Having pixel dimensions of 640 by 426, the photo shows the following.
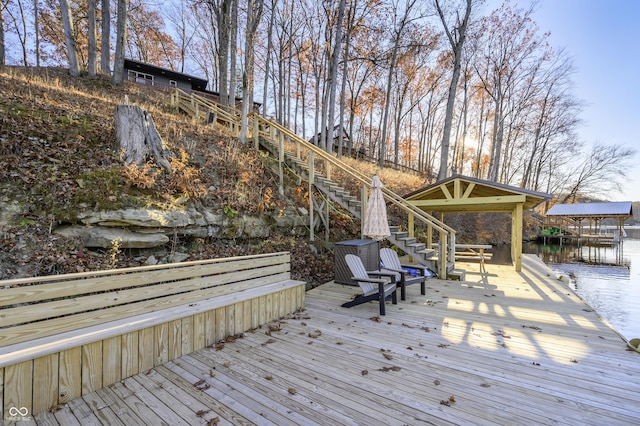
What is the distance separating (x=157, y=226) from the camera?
5.30 metres

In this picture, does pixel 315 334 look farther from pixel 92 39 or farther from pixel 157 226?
pixel 92 39

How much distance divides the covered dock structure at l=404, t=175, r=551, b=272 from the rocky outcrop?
4.83 m

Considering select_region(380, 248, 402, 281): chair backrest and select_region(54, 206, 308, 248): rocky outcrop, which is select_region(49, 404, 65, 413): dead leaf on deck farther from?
select_region(380, 248, 402, 281): chair backrest

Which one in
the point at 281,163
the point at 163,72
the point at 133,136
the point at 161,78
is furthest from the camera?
the point at 161,78

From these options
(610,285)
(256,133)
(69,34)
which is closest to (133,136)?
(256,133)

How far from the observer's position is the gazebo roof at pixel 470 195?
755cm

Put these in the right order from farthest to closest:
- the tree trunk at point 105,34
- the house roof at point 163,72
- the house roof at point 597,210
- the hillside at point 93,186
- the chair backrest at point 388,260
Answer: the house roof at point 597,210 → the house roof at point 163,72 → the tree trunk at point 105,34 → the chair backrest at point 388,260 → the hillside at point 93,186

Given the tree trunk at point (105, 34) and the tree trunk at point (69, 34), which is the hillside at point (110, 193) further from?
the tree trunk at point (105, 34)

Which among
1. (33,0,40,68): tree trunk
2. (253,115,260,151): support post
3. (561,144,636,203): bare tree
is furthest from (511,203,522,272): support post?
(561,144,636,203): bare tree

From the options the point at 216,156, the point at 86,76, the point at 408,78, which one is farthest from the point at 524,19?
the point at 86,76

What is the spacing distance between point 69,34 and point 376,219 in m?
15.8

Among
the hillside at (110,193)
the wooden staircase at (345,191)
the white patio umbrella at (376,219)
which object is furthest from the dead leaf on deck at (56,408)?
the wooden staircase at (345,191)

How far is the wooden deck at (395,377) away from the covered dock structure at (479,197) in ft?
12.9

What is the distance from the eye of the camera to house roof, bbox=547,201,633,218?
2247 cm
